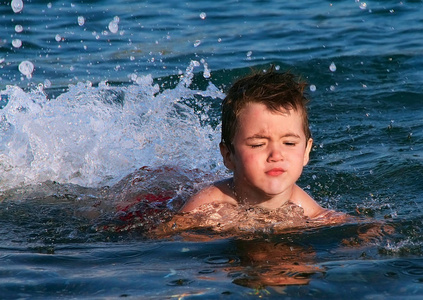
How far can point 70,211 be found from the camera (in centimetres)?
504

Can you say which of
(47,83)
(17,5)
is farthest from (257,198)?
(17,5)

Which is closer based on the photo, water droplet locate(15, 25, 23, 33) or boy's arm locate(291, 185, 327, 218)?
boy's arm locate(291, 185, 327, 218)

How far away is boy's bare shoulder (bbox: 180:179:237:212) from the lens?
4598mm

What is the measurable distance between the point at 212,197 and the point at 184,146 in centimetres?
181

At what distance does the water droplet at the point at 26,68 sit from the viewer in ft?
30.1

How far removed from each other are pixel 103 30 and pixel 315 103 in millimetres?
4737

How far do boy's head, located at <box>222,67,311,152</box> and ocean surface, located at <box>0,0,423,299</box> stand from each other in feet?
2.25

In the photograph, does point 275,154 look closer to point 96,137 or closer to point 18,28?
point 96,137

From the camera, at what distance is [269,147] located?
13.8 ft

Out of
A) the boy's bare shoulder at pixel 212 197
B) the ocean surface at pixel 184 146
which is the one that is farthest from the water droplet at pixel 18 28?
the boy's bare shoulder at pixel 212 197

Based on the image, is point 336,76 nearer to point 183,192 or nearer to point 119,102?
point 119,102

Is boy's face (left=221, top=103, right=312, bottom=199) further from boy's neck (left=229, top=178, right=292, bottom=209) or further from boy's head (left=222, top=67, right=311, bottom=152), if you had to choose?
boy's neck (left=229, top=178, right=292, bottom=209)

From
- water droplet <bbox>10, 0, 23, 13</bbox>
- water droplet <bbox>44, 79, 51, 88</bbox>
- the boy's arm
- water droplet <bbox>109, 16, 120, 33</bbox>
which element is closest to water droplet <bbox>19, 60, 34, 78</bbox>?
water droplet <bbox>44, 79, 51, 88</bbox>

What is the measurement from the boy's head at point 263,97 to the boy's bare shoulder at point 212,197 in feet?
1.01
